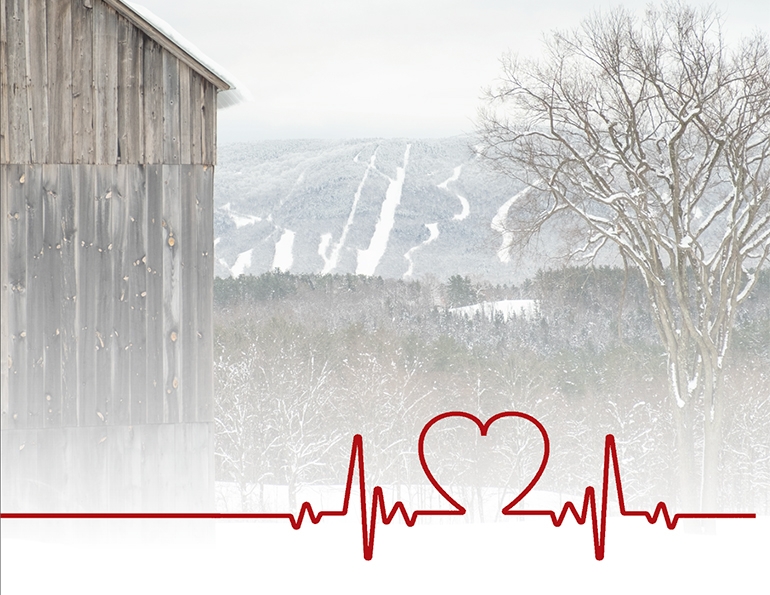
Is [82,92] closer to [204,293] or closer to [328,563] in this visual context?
[204,293]

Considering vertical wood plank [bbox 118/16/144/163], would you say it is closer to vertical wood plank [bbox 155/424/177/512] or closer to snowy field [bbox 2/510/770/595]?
vertical wood plank [bbox 155/424/177/512]

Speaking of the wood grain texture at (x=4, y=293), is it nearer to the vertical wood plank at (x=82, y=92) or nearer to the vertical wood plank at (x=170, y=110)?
the vertical wood plank at (x=82, y=92)

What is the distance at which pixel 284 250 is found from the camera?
93.6 meters

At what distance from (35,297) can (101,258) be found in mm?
616

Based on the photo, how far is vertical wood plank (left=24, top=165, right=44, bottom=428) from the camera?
711 centimetres

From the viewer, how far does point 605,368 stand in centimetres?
3959

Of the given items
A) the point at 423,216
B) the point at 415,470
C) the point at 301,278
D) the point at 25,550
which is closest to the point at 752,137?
the point at 25,550

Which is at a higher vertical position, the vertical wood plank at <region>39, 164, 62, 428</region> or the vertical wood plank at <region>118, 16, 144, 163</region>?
the vertical wood plank at <region>118, 16, 144, 163</region>

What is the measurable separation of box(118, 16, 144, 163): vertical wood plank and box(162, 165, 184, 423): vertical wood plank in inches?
12.3

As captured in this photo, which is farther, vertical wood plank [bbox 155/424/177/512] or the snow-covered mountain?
the snow-covered mountain

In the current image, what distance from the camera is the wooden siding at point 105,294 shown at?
7113mm

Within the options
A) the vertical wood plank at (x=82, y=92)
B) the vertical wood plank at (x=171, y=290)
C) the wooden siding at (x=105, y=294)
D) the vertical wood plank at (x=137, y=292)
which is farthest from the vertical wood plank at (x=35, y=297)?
the vertical wood plank at (x=171, y=290)

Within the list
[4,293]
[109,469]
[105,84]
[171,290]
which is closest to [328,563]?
[109,469]

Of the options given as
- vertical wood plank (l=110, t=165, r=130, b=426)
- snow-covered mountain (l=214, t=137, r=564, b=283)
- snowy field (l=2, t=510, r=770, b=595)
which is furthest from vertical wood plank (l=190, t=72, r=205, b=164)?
snow-covered mountain (l=214, t=137, r=564, b=283)
